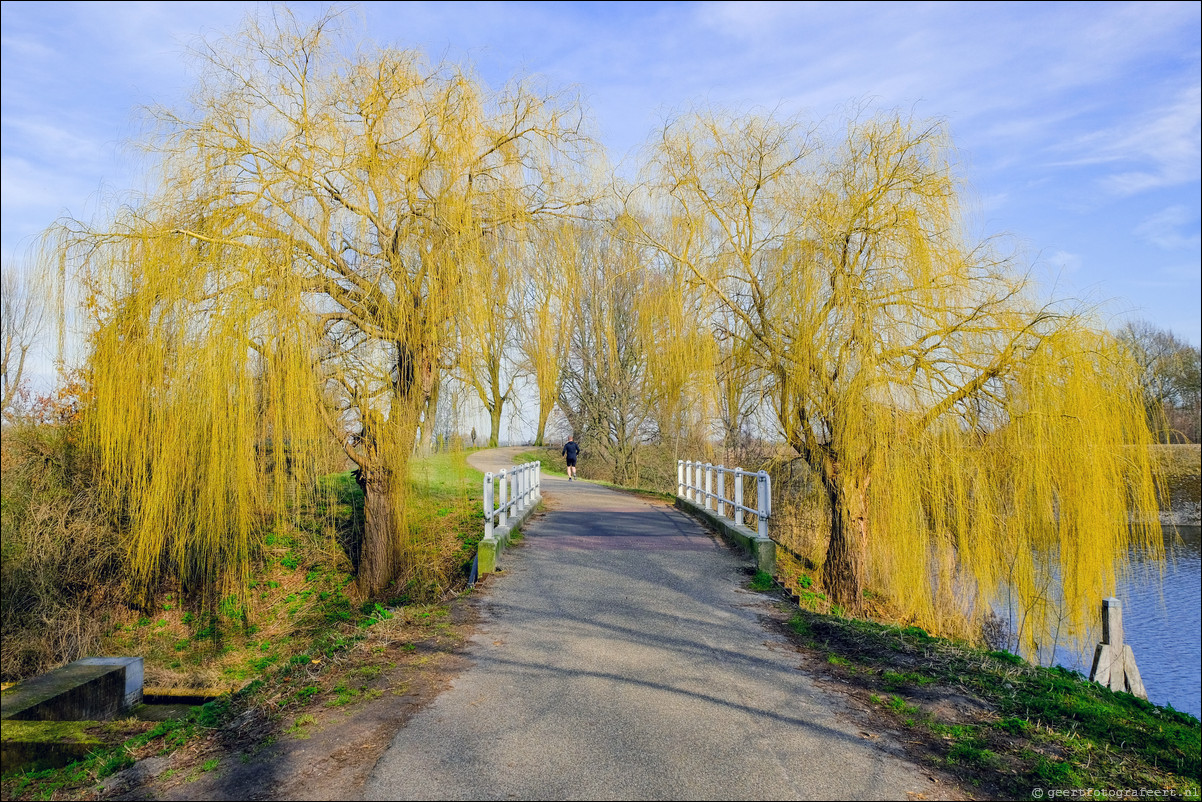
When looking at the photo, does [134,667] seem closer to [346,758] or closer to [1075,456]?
[346,758]

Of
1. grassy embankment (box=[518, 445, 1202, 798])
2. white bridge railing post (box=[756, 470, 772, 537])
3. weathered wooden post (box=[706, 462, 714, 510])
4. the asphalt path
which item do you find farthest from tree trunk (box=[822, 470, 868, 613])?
grassy embankment (box=[518, 445, 1202, 798])

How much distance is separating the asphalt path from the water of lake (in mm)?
5962

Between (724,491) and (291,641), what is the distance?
7973 mm

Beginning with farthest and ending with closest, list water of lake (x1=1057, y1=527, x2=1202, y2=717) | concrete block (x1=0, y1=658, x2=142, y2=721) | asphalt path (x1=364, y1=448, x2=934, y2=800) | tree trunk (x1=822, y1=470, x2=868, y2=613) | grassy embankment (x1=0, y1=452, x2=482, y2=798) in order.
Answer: water of lake (x1=1057, y1=527, x2=1202, y2=717), tree trunk (x1=822, y1=470, x2=868, y2=613), concrete block (x1=0, y1=658, x2=142, y2=721), grassy embankment (x1=0, y1=452, x2=482, y2=798), asphalt path (x1=364, y1=448, x2=934, y2=800)

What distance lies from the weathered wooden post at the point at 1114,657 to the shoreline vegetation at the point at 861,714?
2139 mm

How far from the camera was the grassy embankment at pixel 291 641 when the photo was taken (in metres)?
5.41

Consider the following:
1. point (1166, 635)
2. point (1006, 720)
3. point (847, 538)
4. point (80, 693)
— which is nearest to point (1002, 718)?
point (1006, 720)

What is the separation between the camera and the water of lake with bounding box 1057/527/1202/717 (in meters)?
12.7

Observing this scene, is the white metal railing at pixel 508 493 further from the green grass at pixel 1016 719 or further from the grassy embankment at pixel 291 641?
the green grass at pixel 1016 719

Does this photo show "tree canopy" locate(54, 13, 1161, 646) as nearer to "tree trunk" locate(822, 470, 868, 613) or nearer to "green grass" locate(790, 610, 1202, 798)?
"tree trunk" locate(822, 470, 868, 613)

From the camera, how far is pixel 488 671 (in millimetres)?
6195

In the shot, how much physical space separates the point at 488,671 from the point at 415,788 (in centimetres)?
219

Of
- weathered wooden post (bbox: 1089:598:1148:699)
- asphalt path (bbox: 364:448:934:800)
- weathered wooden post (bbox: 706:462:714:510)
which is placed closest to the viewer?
asphalt path (bbox: 364:448:934:800)

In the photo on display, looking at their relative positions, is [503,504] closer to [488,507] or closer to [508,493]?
[488,507]
